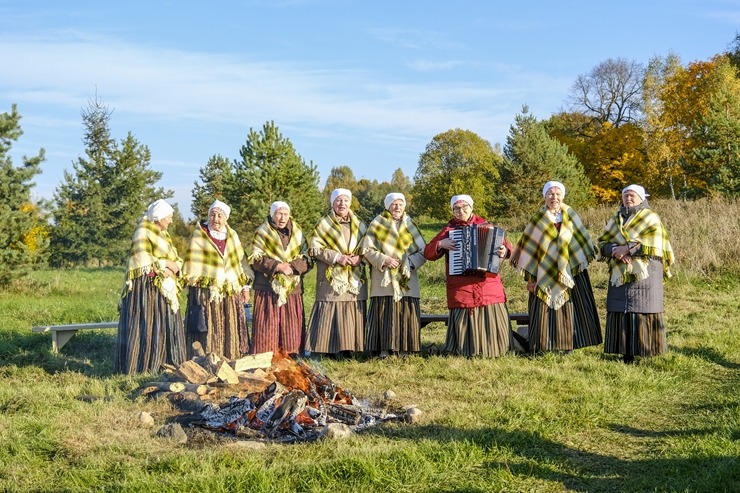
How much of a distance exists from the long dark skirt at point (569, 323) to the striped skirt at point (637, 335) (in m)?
0.27

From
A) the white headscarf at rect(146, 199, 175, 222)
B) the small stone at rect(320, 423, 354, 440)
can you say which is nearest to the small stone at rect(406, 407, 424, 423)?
the small stone at rect(320, 423, 354, 440)

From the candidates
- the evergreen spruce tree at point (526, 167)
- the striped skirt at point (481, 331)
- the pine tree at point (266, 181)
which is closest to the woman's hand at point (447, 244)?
the striped skirt at point (481, 331)

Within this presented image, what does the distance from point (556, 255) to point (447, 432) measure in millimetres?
3362

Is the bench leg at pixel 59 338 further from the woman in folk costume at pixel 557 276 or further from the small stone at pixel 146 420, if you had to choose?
the woman in folk costume at pixel 557 276

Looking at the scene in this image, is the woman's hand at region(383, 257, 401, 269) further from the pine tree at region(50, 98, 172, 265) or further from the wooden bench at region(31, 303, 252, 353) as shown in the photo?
the pine tree at region(50, 98, 172, 265)

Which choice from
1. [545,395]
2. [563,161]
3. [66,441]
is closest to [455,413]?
[545,395]

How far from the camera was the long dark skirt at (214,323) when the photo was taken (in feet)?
26.4

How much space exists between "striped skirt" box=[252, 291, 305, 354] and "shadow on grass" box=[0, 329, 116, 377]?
1.59 meters

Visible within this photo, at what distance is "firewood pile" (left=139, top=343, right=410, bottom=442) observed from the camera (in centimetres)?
564

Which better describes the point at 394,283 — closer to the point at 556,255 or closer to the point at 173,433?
the point at 556,255

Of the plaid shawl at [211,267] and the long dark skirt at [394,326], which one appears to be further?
the long dark skirt at [394,326]

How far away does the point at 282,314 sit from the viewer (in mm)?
8578

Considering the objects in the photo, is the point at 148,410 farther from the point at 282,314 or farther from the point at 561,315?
the point at 561,315

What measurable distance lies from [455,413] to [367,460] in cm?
146
